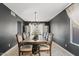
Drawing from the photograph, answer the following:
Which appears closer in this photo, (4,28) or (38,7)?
(4,28)

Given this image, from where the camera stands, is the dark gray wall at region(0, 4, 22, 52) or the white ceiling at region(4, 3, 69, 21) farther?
the white ceiling at region(4, 3, 69, 21)

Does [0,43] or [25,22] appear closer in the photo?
[0,43]

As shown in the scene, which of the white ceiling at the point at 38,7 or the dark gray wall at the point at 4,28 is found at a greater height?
the white ceiling at the point at 38,7

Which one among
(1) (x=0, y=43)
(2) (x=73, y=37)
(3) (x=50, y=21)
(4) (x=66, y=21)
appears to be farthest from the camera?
(3) (x=50, y=21)

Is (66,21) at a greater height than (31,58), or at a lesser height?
greater

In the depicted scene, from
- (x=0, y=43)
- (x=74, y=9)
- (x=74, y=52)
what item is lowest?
(x=74, y=52)

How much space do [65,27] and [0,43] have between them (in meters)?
2.48

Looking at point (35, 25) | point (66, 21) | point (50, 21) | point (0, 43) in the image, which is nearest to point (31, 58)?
point (0, 43)

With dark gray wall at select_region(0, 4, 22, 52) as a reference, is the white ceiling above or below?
above

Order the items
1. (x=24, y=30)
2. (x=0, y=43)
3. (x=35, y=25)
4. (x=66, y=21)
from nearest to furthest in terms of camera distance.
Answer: (x=0, y=43) → (x=66, y=21) → (x=35, y=25) → (x=24, y=30)

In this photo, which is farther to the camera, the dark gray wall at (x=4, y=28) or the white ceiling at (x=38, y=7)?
the white ceiling at (x=38, y=7)

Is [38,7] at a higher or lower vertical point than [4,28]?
higher

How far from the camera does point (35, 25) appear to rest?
6.07 metres

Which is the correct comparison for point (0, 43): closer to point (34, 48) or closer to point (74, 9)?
point (34, 48)
